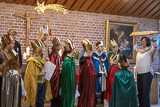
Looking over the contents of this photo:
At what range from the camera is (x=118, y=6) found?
9.62 metres

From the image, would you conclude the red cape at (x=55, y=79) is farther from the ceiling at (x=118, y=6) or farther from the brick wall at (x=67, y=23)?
the ceiling at (x=118, y=6)

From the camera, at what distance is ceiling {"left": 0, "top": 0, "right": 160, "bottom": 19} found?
29.2 feet

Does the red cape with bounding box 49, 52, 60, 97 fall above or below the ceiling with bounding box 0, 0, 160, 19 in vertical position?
below

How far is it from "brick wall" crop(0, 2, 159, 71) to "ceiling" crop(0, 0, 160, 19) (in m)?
0.18

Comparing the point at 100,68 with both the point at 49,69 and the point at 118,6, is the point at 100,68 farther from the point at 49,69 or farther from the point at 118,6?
the point at 118,6

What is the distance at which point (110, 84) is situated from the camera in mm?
6457

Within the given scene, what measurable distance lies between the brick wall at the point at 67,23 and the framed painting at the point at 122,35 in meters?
0.16

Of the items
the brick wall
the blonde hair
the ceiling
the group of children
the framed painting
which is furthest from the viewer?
the framed painting

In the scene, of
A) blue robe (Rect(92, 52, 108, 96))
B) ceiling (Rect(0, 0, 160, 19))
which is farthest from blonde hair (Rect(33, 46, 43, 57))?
ceiling (Rect(0, 0, 160, 19))

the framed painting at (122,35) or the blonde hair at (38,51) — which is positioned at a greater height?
the framed painting at (122,35)

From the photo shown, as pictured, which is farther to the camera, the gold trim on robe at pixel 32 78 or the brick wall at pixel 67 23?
the brick wall at pixel 67 23

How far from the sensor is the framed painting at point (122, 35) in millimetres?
9797

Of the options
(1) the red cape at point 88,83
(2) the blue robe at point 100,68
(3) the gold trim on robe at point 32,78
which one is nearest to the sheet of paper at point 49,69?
(3) the gold trim on robe at point 32,78

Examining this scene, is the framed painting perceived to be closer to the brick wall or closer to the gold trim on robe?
the brick wall
